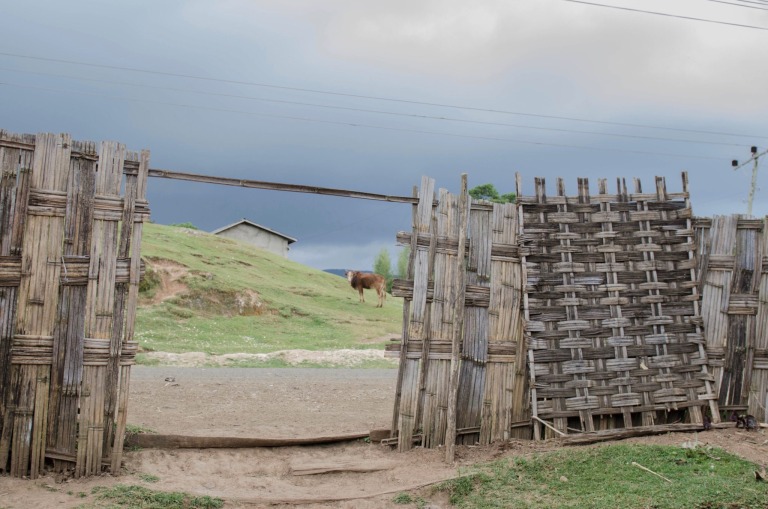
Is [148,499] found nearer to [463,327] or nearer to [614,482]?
[463,327]

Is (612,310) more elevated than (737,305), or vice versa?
(737,305)

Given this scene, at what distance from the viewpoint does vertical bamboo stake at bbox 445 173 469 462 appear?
745 centimetres

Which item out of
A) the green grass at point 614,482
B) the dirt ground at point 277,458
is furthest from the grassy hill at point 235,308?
the green grass at point 614,482

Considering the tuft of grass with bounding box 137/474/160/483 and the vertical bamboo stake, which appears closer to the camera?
the tuft of grass with bounding box 137/474/160/483

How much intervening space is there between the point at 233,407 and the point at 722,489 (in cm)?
633

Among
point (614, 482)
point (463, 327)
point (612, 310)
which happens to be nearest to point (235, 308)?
point (463, 327)

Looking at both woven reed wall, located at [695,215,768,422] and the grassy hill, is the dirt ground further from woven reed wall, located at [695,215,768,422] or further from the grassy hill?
the grassy hill

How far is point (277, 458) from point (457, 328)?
96.4 inches

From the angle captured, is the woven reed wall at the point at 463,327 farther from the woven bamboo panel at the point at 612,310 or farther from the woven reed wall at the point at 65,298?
the woven reed wall at the point at 65,298

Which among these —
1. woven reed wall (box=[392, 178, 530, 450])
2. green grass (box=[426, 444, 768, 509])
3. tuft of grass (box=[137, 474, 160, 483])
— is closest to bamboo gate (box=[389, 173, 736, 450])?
woven reed wall (box=[392, 178, 530, 450])

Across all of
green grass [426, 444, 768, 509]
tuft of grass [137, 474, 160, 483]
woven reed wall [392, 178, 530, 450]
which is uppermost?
woven reed wall [392, 178, 530, 450]

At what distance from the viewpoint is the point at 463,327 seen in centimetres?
788

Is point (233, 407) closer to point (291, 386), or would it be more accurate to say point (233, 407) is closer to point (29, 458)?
point (291, 386)

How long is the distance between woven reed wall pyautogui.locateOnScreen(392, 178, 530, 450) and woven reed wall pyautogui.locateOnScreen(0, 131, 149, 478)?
9.51ft
